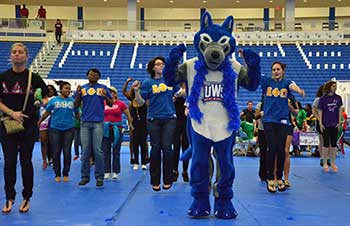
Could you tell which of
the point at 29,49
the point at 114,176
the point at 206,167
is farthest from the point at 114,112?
the point at 29,49

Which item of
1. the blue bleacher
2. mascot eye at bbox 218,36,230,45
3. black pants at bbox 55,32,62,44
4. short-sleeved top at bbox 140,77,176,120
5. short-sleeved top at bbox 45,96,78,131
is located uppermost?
black pants at bbox 55,32,62,44

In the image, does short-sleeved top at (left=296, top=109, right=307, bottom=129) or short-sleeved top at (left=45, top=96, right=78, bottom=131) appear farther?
short-sleeved top at (left=296, top=109, right=307, bottom=129)

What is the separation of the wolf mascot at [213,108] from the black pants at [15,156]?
1.56 m

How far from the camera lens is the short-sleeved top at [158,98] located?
6.26m

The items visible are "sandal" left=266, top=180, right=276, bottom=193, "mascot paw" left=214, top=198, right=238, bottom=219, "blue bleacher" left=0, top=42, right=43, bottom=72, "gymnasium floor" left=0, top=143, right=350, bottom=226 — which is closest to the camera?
"gymnasium floor" left=0, top=143, right=350, bottom=226

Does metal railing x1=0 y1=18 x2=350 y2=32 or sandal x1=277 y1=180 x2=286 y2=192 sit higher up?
metal railing x1=0 y1=18 x2=350 y2=32

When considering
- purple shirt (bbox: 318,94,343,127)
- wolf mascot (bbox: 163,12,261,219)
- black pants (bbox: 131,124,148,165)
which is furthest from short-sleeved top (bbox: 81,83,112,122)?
purple shirt (bbox: 318,94,343,127)

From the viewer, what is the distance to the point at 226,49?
4.77 metres

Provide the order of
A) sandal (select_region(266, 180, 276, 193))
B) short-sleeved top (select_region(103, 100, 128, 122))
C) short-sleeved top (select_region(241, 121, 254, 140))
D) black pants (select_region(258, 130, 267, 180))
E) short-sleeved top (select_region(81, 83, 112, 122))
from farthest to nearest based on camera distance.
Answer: short-sleeved top (select_region(241, 121, 254, 140))
short-sleeved top (select_region(103, 100, 128, 122))
black pants (select_region(258, 130, 267, 180))
short-sleeved top (select_region(81, 83, 112, 122))
sandal (select_region(266, 180, 276, 193))

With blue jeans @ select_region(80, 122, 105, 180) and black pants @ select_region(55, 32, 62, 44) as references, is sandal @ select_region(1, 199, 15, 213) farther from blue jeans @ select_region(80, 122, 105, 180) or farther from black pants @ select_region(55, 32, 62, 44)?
black pants @ select_region(55, 32, 62, 44)

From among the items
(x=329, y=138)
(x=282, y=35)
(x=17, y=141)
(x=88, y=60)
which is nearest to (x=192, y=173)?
(x=17, y=141)

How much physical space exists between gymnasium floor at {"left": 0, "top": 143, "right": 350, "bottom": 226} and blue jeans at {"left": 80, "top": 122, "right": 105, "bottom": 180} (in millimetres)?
245

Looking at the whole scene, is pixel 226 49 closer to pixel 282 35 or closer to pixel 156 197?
pixel 156 197

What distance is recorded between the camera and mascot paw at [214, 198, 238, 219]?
4617 mm
